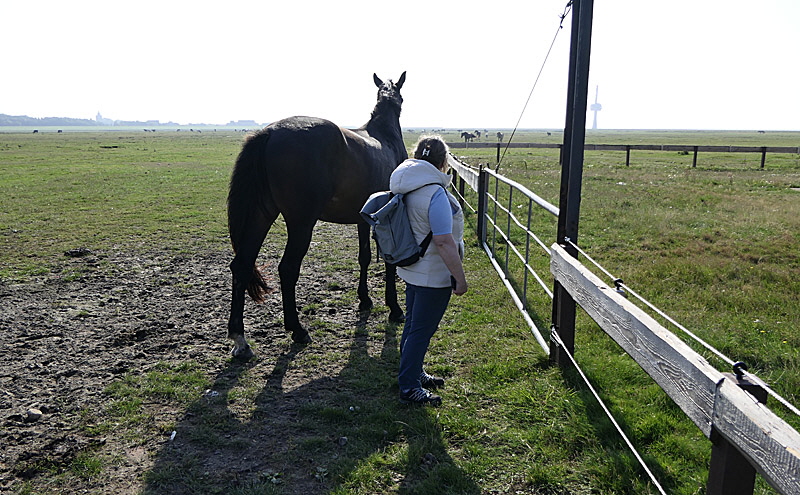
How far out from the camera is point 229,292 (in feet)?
21.3

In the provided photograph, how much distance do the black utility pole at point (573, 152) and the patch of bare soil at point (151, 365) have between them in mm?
1420

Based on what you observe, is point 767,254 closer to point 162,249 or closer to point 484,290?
point 484,290

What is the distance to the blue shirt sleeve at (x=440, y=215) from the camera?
11.2 feet

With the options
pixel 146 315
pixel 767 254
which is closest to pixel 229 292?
pixel 146 315

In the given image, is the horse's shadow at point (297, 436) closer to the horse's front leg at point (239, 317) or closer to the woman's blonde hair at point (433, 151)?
the horse's front leg at point (239, 317)

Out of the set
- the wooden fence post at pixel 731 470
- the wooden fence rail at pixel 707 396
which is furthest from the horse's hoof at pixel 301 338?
the wooden fence post at pixel 731 470

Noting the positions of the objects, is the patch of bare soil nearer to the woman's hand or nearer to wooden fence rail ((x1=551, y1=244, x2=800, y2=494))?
the woman's hand

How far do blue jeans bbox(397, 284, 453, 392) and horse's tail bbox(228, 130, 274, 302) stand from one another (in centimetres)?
169

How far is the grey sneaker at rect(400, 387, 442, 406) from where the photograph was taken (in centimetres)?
379

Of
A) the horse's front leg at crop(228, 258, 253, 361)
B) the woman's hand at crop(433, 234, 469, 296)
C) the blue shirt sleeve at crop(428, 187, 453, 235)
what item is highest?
the blue shirt sleeve at crop(428, 187, 453, 235)

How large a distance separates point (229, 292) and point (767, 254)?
276 inches

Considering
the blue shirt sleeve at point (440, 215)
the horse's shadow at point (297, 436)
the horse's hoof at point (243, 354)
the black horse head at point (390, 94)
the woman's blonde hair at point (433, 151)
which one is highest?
the black horse head at point (390, 94)

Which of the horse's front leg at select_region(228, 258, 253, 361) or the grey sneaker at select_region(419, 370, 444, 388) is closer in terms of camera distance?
the grey sneaker at select_region(419, 370, 444, 388)

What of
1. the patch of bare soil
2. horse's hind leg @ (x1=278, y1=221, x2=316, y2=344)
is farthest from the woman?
horse's hind leg @ (x1=278, y1=221, x2=316, y2=344)
